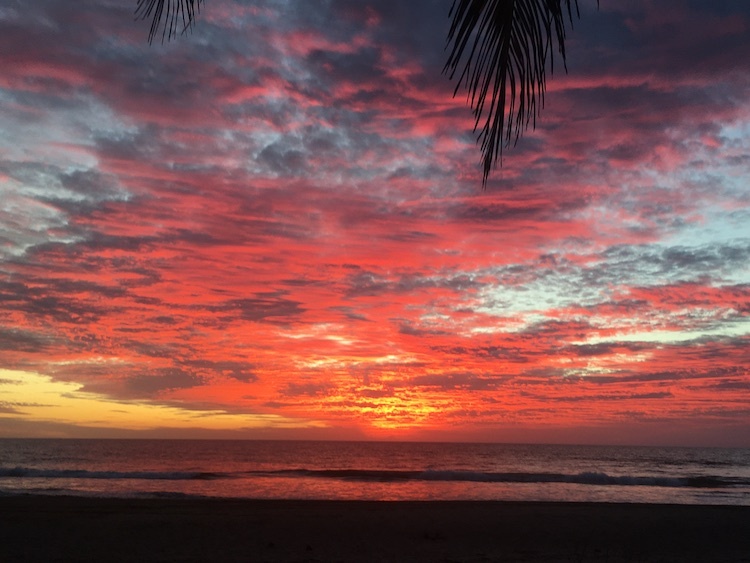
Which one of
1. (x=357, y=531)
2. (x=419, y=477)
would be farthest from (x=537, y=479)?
(x=357, y=531)

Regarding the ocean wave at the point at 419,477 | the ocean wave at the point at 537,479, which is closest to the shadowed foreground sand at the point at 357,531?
the ocean wave at the point at 419,477

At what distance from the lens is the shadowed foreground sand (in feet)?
39.0

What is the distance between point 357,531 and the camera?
14.4m

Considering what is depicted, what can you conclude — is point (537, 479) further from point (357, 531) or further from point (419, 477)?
point (357, 531)

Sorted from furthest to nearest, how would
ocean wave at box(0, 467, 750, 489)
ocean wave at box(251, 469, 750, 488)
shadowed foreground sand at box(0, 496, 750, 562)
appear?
ocean wave at box(251, 469, 750, 488), ocean wave at box(0, 467, 750, 489), shadowed foreground sand at box(0, 496, 750, 562)

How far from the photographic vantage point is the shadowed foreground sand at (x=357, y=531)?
11.9 meters

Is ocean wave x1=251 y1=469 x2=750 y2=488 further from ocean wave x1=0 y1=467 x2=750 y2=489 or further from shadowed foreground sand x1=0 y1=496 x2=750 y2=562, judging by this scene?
shadowed foreground sand x1=0 y1=496 x2=750 y2=562

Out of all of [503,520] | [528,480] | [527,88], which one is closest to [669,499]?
[528,480]

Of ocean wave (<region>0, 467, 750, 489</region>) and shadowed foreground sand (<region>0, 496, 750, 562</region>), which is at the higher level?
ocean wave (<region>0, 467, 750, 489</region>)

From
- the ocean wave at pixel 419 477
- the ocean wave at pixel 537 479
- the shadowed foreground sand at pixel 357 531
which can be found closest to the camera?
the shadowed foreground sand at pixel 357 531

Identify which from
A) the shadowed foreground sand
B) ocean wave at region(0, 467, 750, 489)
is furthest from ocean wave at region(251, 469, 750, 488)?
the shadowed foreground sand

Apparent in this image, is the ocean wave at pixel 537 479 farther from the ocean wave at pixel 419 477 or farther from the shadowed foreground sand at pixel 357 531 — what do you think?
the shadowed foreground sand at pixel 357 531

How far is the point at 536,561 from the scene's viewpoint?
11398 mm

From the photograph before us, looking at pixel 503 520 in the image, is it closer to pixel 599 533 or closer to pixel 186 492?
pixel 599 533
